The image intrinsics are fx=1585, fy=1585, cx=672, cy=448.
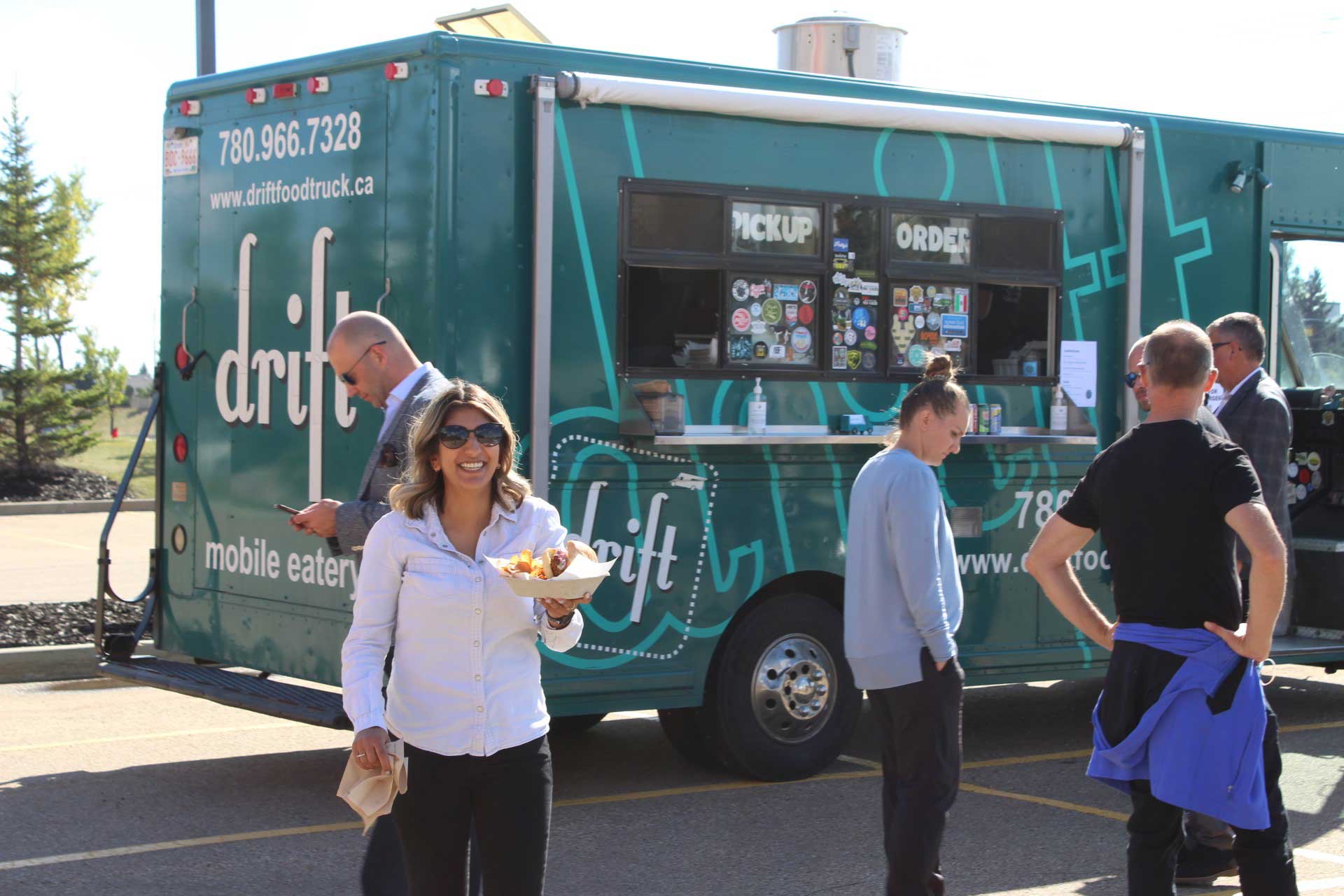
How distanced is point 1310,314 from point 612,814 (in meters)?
5.20

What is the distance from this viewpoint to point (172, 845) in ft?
20.2

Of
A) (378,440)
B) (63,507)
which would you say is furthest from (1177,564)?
(63,507)

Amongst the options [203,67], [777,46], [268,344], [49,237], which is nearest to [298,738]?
[268,344]

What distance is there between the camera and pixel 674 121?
706 cm

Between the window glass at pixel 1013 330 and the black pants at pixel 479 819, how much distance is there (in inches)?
185

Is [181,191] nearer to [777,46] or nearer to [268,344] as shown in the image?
[268,344]

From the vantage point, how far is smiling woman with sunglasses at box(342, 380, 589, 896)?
370 cm

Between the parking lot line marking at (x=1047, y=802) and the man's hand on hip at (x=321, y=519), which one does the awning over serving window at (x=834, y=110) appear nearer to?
the man's hand on hip at (x=321, y=519)

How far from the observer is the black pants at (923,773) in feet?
15.7

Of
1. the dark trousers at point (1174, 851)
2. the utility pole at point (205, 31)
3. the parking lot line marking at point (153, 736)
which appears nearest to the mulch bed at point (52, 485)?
the utility pole at point (205, 31)

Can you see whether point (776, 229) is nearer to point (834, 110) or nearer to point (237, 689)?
point (834, 110)

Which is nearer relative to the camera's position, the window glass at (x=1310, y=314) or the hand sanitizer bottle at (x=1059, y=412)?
the hand sanitizer bottle at (x=1059, y=412)

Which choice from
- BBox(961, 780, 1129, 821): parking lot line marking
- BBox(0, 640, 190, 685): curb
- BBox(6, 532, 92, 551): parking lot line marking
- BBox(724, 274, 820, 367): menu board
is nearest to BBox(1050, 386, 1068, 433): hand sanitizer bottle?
BBox(724, 274, 820, 367): menu board

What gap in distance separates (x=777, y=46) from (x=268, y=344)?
3.46 m
